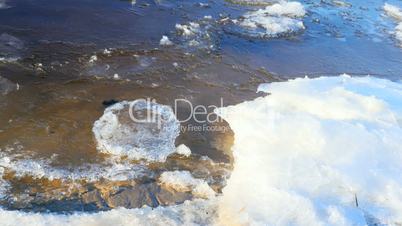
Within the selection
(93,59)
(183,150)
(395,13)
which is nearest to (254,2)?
(395,13)

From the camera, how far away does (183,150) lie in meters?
4.99

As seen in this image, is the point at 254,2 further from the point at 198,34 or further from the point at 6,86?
the point at 6,86

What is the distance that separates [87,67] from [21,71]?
2.87 feet

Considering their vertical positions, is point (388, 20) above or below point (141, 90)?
above

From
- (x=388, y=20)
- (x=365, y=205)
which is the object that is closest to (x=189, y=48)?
(x=365, y=205)

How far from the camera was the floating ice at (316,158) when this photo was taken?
4.18 m

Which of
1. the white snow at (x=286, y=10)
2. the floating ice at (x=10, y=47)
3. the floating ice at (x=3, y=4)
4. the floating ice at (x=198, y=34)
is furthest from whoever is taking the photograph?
the white snow at (x=286, y=10)

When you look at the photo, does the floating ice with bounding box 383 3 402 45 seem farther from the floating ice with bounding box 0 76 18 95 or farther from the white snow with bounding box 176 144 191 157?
the floating ice with bounding box 0 76 18 95

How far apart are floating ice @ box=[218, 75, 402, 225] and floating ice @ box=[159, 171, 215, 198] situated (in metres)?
0.21

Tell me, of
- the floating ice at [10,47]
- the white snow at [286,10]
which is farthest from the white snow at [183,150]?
the white snow at [286,10]

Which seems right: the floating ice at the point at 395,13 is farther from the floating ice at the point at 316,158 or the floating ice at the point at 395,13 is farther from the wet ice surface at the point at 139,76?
the floating ice at the point at 316,158

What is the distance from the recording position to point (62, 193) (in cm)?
424

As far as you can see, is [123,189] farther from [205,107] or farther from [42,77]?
[42,77]

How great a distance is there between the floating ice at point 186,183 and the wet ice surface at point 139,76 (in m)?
0.01
